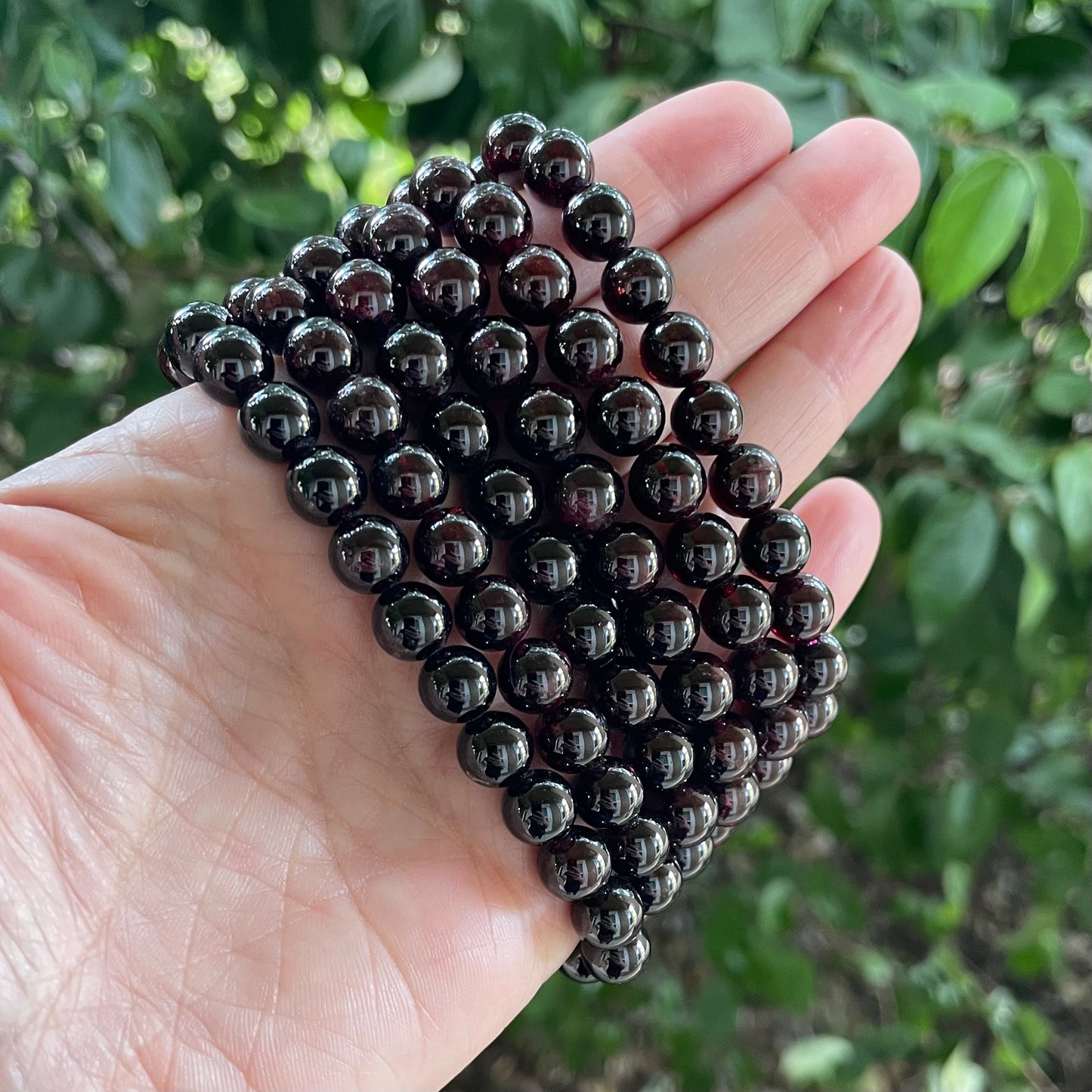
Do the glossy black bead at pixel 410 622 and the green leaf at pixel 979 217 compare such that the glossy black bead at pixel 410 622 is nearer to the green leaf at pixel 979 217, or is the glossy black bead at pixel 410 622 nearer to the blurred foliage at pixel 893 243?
the blurred foliage at pixel 893 243

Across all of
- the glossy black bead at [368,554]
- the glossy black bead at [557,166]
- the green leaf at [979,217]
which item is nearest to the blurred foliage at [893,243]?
the green leaf at [979,217]

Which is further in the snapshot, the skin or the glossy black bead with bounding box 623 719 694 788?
the glossy black bead with bounding box 623 719 694 788

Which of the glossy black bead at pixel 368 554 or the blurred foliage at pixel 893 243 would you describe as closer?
the glossy black bead at pixel 368 554

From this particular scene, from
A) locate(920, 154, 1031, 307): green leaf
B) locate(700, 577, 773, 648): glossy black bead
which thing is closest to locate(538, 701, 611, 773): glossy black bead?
locate(700, 577, 773, 648): glossy black bead

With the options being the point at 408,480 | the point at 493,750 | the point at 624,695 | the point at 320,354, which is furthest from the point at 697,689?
the point at 320,354

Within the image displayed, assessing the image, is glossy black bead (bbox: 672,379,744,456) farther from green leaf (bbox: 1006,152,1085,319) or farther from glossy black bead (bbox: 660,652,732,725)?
green leaf (bbox: 1006,152,1085,319)

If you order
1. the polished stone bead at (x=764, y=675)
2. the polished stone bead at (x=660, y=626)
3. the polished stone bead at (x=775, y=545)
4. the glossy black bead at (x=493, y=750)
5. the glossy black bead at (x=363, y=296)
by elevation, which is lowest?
the glossy black bead at (x=493, y=750)

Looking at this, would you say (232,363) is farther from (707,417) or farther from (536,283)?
(707,417)

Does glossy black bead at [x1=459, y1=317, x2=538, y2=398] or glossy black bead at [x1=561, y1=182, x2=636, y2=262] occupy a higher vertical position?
glossy black bead at [x1=561, y1=182, x2=636, y2=262]
